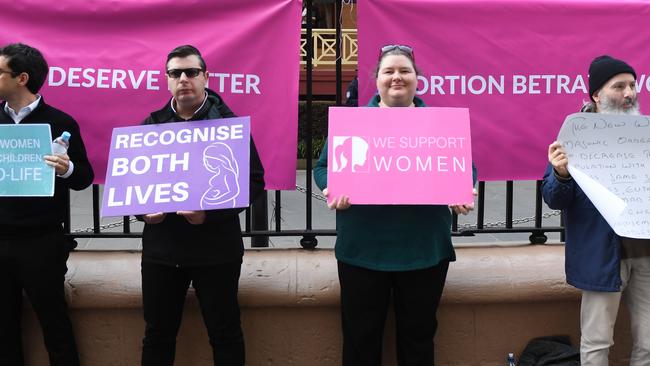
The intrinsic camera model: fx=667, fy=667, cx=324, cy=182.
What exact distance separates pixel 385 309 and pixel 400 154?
0.73 m

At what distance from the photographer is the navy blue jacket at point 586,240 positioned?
9.62 ft

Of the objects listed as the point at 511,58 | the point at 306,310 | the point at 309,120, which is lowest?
the point at 306,310

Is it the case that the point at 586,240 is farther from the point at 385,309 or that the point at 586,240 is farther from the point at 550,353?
the point at 385,309

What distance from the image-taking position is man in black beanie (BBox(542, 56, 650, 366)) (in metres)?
2.92

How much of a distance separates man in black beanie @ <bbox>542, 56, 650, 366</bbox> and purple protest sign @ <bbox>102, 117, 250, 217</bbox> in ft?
4.54

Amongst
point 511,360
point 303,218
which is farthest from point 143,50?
point 303,218

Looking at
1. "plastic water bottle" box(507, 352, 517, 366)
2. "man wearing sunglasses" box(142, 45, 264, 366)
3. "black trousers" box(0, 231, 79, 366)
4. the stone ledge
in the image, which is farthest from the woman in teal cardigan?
"black trousers" box(0, 231, 79, 366)

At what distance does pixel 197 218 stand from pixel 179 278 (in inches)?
13.1

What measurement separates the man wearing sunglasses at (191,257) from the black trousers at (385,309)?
520mm

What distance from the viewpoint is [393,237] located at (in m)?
2.97

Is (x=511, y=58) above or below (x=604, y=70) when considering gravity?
above

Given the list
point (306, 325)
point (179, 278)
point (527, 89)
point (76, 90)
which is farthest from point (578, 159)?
point (76, 90)

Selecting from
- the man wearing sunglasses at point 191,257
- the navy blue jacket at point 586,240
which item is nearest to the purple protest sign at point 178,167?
the man wearing sunglasses at point 191,257

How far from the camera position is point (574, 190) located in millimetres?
2990
